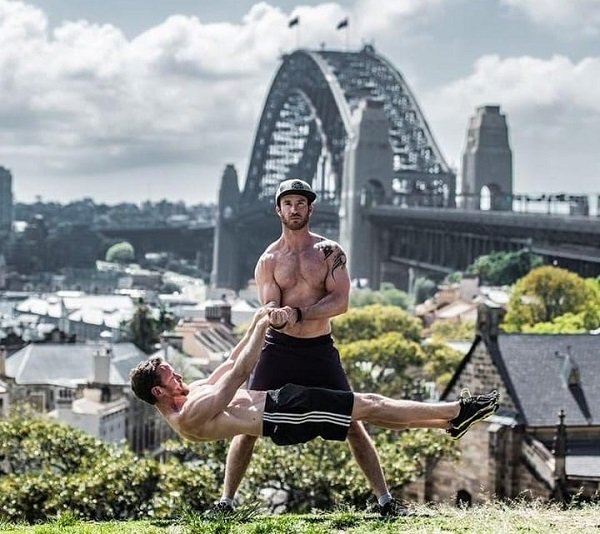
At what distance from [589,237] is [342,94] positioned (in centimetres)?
7106

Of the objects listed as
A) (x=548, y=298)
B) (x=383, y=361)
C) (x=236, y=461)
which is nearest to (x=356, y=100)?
(x=548, y=298)

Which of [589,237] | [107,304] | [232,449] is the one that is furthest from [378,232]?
[232,449]

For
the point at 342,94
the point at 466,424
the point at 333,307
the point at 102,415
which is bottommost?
the point at 102,415

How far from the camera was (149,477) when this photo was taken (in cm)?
3212

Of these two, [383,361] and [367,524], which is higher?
[367,524]

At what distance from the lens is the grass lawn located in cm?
1418

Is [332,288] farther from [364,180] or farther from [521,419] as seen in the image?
[364,180]

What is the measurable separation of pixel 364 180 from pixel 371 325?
295 feet

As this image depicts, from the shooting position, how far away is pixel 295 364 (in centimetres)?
1556

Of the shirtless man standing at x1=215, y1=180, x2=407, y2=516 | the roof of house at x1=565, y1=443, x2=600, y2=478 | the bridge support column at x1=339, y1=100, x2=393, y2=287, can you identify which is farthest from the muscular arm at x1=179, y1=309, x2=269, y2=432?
the bridge support column at x1=339, y1=100, x2=393, y2=287

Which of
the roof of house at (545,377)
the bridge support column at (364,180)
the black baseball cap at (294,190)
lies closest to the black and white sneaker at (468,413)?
the black baseball cap at (294,190)

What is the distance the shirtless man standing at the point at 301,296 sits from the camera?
15.5 m

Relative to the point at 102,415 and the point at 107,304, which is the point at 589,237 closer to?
the point at 107,304

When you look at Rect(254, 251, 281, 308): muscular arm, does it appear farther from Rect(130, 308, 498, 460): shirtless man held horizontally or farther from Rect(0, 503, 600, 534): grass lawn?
Rect(0, 503, 600, 534): grass lawn
